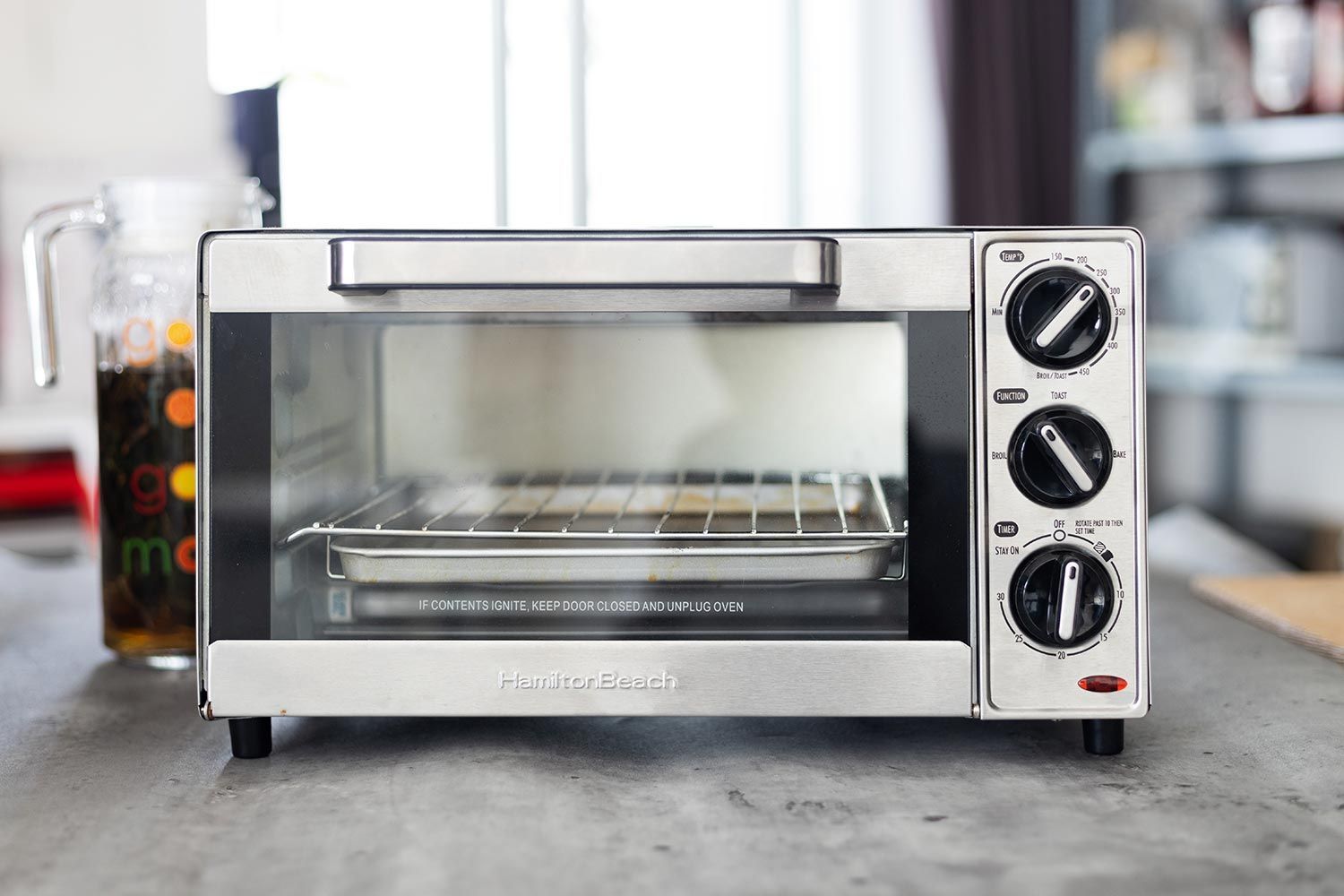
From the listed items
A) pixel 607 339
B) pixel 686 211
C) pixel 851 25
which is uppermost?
pixel 851 25

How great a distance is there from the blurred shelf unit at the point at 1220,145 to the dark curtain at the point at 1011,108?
1.31ft

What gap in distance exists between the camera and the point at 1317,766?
0.65m

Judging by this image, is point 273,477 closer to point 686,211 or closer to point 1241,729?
point 1241,729

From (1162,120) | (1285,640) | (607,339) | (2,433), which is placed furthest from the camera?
(2,433)

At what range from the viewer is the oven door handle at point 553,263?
25.4 inches

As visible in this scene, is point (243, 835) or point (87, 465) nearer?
point (243, 835)

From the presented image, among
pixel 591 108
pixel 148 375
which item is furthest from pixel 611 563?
pixel 591 108

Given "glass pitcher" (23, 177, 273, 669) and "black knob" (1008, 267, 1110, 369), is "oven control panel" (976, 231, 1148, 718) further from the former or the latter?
"glass pitcher" (23, 177, 273, 669)

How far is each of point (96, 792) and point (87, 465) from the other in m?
2.51

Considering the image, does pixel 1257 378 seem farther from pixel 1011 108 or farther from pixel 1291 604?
pixel 1291 604

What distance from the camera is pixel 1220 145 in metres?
2.35

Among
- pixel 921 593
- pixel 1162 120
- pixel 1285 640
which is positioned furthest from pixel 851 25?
pixel 921 593

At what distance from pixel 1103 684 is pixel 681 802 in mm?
246

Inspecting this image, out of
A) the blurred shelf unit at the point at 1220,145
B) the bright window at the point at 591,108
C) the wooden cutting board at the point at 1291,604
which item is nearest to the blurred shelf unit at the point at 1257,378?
the blurred shelf unit at the point at 1220,145
